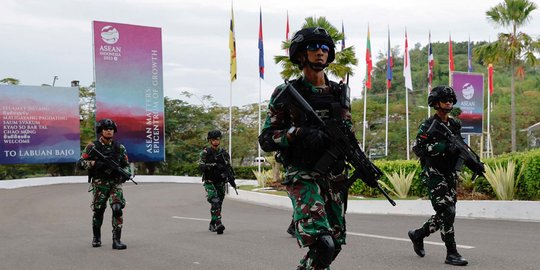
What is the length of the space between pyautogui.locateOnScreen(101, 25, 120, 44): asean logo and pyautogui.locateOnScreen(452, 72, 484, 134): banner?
1966 centimetres

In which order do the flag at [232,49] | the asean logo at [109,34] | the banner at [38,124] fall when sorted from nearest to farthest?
the flag at [232,49]
the banner at [38,124]
the asean logo at [109,34]

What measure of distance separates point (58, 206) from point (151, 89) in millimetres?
17343

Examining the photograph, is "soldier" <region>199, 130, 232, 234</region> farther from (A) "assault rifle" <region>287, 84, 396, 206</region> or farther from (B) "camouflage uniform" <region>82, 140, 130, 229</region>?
(A) "assault rifle" <region>287, 84, 396, 206</region>

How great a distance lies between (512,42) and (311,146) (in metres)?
31.2

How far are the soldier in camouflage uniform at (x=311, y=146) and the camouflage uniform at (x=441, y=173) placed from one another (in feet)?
8.03

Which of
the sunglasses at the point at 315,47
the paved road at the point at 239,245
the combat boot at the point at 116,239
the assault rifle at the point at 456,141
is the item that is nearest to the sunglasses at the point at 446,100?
the assault rifle at the point at 456,141

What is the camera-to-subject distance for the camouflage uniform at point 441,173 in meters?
6.20

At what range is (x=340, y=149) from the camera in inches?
155

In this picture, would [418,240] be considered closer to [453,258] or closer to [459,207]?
[453,258]

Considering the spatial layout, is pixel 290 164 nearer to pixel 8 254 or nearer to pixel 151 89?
pixel 8 254

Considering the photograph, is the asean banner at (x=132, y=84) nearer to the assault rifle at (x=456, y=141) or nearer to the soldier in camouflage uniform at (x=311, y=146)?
the assault rifle at (x=456, y=141)

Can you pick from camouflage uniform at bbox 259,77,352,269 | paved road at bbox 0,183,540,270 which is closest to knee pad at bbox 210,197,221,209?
paved road at bbox 0,183,540,270

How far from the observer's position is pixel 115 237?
326 inches

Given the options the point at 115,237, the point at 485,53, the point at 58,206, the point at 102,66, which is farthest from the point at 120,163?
the point at 485,53
